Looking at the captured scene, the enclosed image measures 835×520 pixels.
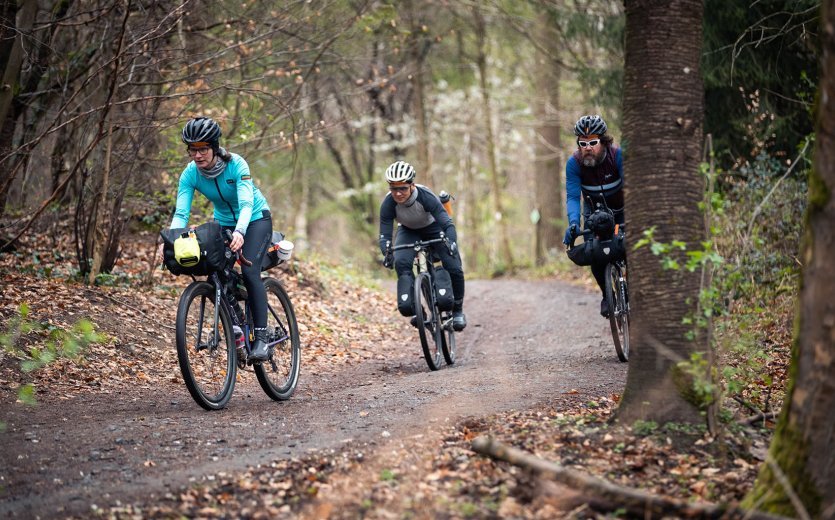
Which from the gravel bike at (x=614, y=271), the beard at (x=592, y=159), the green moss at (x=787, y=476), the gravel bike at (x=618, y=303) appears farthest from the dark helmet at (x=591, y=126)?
the green moss at (x=787, y=476)

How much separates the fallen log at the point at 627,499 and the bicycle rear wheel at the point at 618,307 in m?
4.49

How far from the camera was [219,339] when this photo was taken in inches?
273

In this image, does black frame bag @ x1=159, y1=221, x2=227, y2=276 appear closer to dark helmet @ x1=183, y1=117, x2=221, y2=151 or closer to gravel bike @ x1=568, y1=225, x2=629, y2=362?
dark helmet @ x1=183, y1=117, x2=221, y2=151

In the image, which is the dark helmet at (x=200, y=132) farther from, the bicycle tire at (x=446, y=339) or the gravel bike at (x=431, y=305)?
the bicycle tire at (x=446, y=339)

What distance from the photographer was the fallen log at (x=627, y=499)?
3.97m

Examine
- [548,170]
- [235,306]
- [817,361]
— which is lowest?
[817,361]

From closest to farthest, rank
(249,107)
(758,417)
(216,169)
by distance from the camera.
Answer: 1. (758,417)
2. (216,169)
3. (249,107)

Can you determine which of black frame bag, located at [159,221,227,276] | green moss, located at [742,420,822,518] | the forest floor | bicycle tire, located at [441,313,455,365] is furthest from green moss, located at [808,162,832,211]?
bicycle tire, located at [441,313,455,365]

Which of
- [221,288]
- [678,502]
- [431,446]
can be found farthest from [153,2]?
[678,502]

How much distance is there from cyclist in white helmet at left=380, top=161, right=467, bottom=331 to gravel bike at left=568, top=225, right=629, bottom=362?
62.0 inches

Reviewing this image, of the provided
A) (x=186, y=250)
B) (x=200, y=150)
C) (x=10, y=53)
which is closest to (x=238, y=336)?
(x=186, y=250)

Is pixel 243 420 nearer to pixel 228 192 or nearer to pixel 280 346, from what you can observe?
pixel 280 346

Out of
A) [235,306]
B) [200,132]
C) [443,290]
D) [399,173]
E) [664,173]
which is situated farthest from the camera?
[443,290]

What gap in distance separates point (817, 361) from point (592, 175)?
16.1ft
